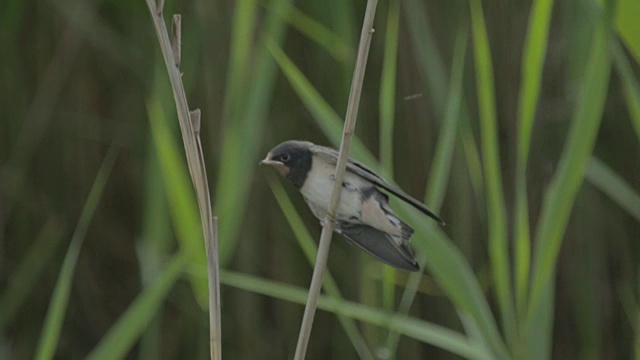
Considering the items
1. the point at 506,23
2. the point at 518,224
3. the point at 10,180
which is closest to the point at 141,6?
the point at 10,180

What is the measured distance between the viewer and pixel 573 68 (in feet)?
3.72

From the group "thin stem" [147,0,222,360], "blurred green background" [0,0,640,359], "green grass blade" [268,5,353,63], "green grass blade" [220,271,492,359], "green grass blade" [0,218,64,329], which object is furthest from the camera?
"green grass blade" [0,218,64,329]

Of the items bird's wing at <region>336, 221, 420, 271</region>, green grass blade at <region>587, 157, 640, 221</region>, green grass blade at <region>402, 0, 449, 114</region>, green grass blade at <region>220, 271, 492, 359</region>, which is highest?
green grass blade at <region>402, 0, 449, 114</region>

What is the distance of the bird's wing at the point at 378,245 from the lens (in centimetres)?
53

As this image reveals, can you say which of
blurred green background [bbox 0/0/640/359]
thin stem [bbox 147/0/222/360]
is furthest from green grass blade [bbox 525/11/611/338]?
thin stem [bbox 147/0/222/360]

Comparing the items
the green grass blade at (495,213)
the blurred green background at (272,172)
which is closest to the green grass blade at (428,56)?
the blurred green background at (272,172)

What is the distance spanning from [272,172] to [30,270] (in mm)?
347

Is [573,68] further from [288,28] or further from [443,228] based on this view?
[288,28]

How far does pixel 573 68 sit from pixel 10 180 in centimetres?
76

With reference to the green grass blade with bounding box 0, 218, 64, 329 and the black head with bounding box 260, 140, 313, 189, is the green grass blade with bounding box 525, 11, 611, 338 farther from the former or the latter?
the green grass blade with bounding box 0, 218, 64, 329

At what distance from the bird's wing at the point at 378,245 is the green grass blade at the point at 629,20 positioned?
0.32 meters

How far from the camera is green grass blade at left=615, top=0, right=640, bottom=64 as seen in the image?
2.50 ft

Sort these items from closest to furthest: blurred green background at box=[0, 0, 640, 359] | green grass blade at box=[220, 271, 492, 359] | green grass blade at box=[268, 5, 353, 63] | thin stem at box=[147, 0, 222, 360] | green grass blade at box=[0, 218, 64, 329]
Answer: thin stem at box=[147, 0, 222, 360], green grass blade at box=[220, 271, 492, 359], green grass blade at box=[268, 5, 353, 63], blurred green background at box=[0, 0, 640, 359], green grass blade at box=[0, 218, 64, 329]

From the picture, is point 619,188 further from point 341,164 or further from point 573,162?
point 341,164
